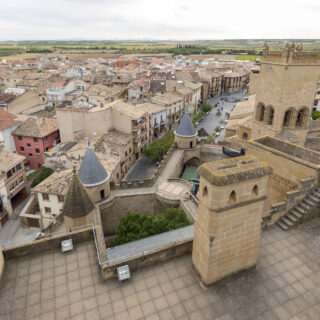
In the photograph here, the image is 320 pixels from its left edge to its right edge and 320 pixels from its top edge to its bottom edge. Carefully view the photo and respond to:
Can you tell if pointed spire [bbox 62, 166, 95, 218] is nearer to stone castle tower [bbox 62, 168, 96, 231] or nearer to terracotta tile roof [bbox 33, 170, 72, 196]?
stone castle tower [bbox 62, 168, 96, 231]

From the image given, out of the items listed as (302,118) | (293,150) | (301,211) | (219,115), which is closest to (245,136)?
(302,118)

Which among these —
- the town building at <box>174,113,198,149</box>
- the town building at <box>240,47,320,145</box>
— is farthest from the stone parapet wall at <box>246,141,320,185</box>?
the town building at <box>174,113,198,149</box>

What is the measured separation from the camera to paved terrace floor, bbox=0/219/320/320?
9.74 metres

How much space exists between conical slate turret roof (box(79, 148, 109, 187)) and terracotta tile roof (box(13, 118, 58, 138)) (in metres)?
25.1

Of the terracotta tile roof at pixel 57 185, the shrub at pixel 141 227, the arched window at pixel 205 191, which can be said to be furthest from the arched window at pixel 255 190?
the terracotta tile roof at pixel 57 185

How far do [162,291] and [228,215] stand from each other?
399 centimetres

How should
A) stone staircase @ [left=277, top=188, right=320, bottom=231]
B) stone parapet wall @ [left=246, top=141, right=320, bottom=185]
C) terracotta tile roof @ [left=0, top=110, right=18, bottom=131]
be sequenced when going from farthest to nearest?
1. terracotta tile roof @ [left=0, top=110, right=18, bottom=131]
2. stone parapet wall @ [left=246, top=141, right=320, bottom=185]
3. stone staircase @ [left=277, top=188, right=320, bottom=231]

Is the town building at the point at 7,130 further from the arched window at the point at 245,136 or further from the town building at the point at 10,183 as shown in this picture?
the arched window at the point at 245,136

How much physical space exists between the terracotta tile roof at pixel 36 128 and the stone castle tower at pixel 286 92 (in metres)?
37.9

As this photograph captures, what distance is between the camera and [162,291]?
10.6m

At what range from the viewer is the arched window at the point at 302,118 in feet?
74.6

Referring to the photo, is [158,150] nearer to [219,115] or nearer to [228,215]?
[228,215]

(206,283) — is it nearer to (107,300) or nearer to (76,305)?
(107,300)

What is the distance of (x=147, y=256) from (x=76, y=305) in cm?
327
